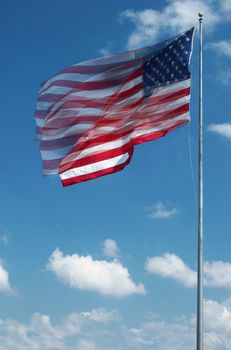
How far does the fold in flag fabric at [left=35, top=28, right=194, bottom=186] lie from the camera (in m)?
31.7

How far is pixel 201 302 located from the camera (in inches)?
1022

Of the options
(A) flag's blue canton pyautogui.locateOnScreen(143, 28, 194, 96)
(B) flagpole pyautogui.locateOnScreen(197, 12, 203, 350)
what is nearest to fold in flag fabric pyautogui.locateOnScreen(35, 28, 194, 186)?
(A) flag's blue canton pyautogui.locateOnScreen(143, 28, 194, 96)

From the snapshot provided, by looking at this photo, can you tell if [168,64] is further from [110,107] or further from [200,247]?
[200,247]

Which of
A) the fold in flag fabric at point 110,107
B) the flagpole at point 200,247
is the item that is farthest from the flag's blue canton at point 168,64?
the flagpole at point 200,247

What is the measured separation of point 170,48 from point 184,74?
173cm

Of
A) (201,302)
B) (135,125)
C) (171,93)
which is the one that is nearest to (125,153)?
(135,125)

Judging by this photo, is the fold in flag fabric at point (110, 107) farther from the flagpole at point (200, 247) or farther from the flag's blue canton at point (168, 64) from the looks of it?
the flagpole at point (200, 247)

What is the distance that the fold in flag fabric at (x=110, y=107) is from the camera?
31.7 m

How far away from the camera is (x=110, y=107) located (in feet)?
109

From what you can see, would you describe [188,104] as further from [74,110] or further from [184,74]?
[74,110]

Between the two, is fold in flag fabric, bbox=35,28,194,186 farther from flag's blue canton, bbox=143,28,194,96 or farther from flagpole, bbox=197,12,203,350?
flagpole, bbox=197,12,203,350

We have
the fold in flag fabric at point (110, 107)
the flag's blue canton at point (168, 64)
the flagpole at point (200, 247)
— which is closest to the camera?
the flagpole at point (200, 247)

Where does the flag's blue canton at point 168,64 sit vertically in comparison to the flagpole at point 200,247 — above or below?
above

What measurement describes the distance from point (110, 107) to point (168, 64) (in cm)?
334
